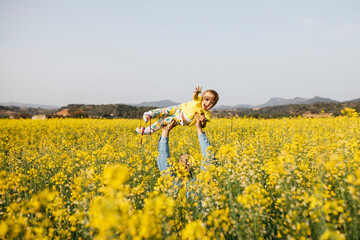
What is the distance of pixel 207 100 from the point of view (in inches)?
138

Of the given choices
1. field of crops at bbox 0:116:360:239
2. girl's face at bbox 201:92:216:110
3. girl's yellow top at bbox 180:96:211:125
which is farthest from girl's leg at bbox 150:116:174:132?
field of crops at bbox 0:116:360:239

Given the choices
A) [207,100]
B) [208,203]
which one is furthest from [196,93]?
[208,203]

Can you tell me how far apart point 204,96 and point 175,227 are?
208cm

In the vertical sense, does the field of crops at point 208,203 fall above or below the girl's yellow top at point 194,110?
below

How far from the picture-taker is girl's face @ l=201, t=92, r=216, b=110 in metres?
3.45

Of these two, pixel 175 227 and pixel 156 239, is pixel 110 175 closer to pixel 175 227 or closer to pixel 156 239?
pixel 156 239

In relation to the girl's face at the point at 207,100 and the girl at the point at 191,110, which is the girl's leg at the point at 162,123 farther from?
the girl's face at the point at 207,100

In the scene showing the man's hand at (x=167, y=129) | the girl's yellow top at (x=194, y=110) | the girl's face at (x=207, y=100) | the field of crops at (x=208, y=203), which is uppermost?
the girl's face at (x=207, y=100)

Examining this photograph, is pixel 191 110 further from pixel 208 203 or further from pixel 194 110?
pixel 208 203

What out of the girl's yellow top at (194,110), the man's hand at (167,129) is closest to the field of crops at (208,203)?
the girl's yellow top at (194,110)

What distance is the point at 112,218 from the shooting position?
1.16m

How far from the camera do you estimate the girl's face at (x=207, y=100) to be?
3.45m

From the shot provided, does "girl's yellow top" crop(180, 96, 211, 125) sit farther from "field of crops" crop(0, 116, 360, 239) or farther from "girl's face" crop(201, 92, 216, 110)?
"field of crops" crop(0, 116, 360, 239)

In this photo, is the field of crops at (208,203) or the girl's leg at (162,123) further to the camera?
the girl's leg at (162,123)
